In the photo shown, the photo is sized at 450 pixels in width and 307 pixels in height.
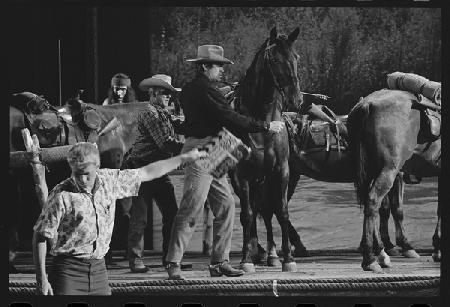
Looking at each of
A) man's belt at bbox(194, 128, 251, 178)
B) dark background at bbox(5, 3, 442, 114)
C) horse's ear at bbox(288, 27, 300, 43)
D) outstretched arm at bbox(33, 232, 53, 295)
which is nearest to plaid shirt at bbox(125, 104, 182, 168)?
man's belt at bbox(194, 128, 251, 178)

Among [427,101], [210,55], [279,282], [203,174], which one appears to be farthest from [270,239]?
[427,101]

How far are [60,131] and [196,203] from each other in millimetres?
1797

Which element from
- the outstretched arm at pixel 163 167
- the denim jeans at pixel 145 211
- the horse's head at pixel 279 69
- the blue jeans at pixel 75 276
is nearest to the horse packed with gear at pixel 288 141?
the horse's head at pixel 279 69

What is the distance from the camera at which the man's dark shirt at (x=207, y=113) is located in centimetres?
1082

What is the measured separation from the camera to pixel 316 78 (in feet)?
40.7

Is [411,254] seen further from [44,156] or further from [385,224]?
[44,156]

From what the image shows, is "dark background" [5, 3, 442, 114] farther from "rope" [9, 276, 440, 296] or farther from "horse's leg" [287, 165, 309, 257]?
"rope" [9, 276, 440, 296]

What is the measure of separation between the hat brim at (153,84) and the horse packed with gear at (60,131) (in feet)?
0.59

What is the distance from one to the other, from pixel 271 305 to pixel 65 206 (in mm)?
3272

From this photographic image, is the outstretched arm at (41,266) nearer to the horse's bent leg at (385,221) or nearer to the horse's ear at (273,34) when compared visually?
the horse's ear at (273,34)

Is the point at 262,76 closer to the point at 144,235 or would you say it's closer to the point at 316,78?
the point at 316,78

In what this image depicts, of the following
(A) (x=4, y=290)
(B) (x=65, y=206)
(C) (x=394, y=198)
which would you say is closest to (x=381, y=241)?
(C) (x=394, y=198)

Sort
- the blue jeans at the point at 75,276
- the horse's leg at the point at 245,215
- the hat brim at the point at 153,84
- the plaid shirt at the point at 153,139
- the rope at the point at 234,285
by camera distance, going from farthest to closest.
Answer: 1. the hat brim at the point at 153,84
2. the horse's leg at the point at 245,215
3. the plaid shirt at the point at 153,139
4. the rope at the point at 234,285
5. the blue jeans at the point at 75,276

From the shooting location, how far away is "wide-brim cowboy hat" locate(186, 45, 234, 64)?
1108 cm
